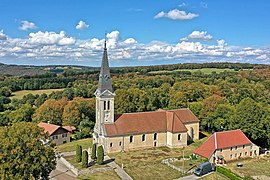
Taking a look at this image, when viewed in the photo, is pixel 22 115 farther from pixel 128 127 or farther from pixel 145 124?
pixel 145 124

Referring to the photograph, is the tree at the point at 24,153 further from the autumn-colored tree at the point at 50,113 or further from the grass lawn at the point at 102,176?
the autumn-colored tree at the point at 50,113

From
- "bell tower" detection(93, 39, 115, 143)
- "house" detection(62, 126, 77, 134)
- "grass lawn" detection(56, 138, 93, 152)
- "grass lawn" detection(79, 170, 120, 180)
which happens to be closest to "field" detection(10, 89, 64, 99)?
"house" detection(62, 126, 77, 134)

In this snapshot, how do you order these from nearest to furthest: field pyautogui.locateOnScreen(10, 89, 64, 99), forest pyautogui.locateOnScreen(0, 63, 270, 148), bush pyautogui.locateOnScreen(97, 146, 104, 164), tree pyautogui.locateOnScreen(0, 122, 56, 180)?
tree pyautogui.locateOnScreen(0, 122, 56, 180)
bush pyautogui.locateOnScreen(97, 146, 104, 164)
forest pyautogui.locateOnScreen(0, 63, 270, 148)
field pyautogui.locateOnScreen(10, 89, 64, 99)

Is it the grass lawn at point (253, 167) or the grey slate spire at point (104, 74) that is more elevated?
the grey slate spire at point (104, 74)

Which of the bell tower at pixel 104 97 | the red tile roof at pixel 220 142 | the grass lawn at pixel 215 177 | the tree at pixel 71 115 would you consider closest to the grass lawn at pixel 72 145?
the bell tower at pixel 104 97

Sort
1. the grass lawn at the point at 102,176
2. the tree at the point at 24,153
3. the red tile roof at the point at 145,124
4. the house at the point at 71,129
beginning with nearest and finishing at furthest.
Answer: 1. the tree at the point at 24,153
2. the grass lawn at the point at 102,176
3. the red tile roof at the point at 145,124
4. the house at the point at 71,129

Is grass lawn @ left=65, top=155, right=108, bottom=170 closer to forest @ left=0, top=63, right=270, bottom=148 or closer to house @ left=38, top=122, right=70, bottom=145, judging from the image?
house @ left=38, top=122, right=70, bottom=145

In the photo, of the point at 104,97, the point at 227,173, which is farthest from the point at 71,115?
the point at 227,173
